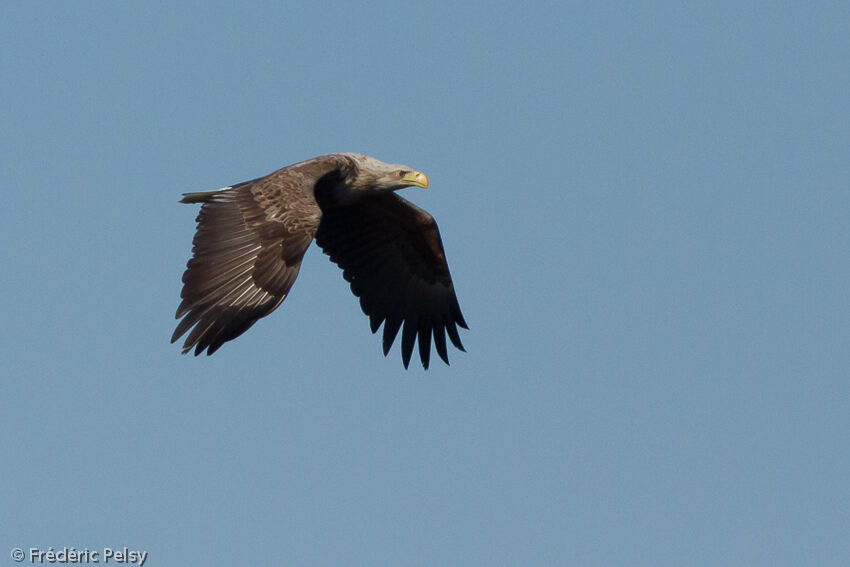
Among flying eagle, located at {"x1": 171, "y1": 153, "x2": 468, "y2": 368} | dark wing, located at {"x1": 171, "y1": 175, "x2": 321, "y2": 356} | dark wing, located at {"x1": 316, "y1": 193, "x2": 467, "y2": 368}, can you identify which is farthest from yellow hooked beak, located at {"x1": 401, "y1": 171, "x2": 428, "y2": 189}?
dark wing, located at {"x1": 171, "y1": 175, "x2": 321, "y2": 356}

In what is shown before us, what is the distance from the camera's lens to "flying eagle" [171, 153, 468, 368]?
12.7m

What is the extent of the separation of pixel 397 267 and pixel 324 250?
982 millimetres

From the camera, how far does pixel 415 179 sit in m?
15.0

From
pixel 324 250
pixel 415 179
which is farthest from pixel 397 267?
pixel 415 179

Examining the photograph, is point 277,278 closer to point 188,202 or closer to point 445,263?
point 188,202

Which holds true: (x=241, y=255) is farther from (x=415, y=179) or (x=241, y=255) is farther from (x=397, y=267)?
(x=397, y=267)

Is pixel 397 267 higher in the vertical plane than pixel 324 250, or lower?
lower

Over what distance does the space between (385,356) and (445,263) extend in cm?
139

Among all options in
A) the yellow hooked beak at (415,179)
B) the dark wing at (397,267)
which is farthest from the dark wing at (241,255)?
the dark wing at (397,267)

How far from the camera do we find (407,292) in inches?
680

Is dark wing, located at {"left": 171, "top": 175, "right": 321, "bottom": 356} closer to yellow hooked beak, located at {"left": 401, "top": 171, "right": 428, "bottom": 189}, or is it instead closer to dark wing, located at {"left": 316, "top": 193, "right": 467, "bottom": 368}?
yellow hooked beak, located at {"left": 401, "top": 171, "right": 428, "bottom": 189}

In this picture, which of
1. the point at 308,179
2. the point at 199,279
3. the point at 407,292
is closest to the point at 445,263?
the point at 407,292

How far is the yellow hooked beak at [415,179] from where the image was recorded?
1500 centimetres

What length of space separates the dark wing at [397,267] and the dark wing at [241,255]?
9.49 feet
